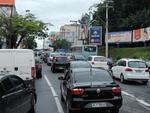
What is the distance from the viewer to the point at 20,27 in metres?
59.7

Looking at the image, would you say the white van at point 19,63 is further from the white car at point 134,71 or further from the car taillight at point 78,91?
the white car at point 134,71

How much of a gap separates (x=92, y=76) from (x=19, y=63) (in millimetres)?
6426

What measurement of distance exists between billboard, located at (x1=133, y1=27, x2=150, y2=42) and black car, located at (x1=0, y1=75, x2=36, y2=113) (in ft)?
179

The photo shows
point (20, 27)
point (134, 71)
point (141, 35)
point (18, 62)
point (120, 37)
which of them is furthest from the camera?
point (120, 37)

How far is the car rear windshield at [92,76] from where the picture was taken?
1352 cm

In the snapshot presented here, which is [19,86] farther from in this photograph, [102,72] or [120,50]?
[120,50]

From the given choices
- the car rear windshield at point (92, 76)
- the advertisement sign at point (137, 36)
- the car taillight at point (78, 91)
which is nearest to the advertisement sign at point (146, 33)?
the advertisement sign at point (137, 36)

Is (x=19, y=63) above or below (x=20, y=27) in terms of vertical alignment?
below

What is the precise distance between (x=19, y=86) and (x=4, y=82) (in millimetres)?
1469

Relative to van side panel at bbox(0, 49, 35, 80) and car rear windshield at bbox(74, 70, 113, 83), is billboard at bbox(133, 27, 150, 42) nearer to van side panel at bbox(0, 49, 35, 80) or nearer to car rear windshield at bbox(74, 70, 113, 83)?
van side panel at bbox(0, 49, 35, 80)

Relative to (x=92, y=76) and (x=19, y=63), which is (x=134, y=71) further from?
(x=92, y=76)

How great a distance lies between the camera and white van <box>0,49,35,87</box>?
19156 mm

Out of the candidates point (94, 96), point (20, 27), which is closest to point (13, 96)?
point (94, 96)

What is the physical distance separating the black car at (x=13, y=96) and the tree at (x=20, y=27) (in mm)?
44206
